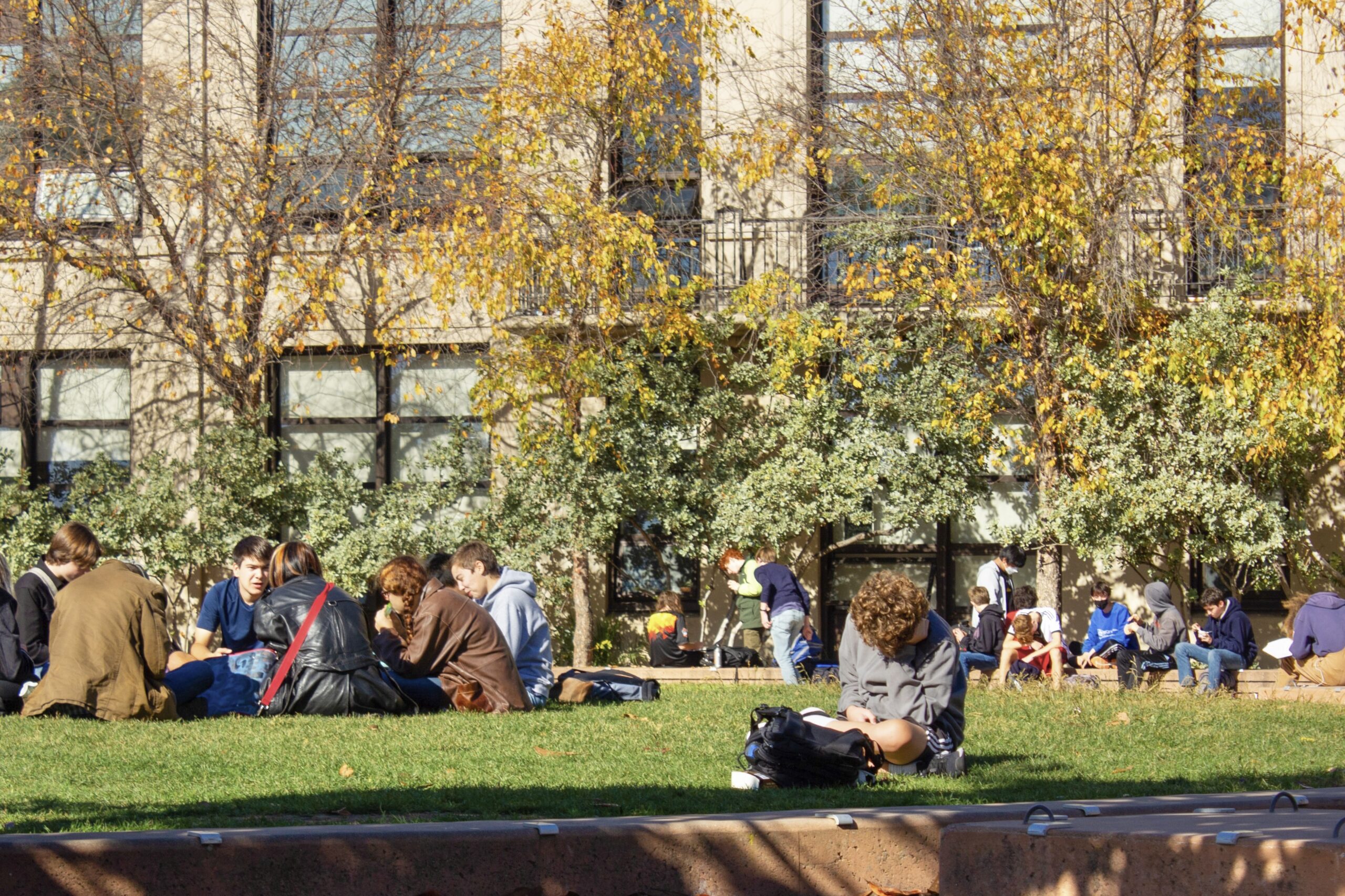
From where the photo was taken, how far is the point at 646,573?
19.4 metres

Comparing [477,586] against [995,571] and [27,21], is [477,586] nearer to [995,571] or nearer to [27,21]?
[995,571]

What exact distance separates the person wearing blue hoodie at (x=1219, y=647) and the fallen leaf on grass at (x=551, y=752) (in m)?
8.39

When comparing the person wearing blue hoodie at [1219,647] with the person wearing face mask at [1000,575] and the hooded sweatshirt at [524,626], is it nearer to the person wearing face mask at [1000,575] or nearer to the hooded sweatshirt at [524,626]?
the person wearing face mask at [1000,575]

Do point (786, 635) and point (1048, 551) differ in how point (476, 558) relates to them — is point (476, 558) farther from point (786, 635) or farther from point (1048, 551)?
point (1048, 551)

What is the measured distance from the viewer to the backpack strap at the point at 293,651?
10.1 m

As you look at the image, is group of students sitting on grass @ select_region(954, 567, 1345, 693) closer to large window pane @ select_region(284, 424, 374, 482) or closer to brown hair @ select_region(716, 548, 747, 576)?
brown hair @ select_region(716, 548, 747, 576)

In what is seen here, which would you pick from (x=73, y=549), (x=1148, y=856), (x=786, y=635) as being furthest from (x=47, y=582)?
(x=1148, y=856)

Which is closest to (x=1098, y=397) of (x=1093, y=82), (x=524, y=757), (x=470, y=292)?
(x=1093, y=82)

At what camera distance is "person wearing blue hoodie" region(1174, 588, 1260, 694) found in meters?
14.7

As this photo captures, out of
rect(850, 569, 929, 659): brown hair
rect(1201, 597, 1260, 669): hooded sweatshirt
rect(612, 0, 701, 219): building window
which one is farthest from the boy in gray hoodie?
rect(850, 569, 929, 659): brown hair

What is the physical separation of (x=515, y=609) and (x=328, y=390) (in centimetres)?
970

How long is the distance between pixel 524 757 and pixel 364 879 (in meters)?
2.94

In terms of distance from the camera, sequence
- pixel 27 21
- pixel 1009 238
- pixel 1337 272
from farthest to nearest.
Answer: pixel 27 21, pixel 1009 238, pixel 1337 272

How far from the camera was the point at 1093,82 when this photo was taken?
16516 mm
